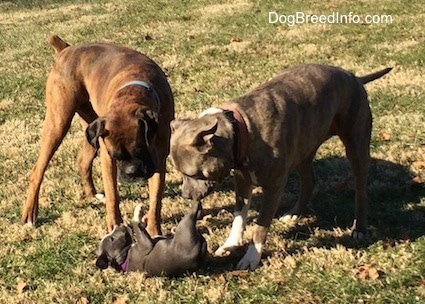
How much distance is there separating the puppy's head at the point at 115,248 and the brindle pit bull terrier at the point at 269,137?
773 millimetres

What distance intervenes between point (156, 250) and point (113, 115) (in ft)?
3.69

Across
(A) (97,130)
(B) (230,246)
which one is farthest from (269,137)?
(A) (97,130)

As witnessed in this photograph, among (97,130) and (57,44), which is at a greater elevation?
(57,44)

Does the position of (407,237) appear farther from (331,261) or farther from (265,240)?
(265,240)

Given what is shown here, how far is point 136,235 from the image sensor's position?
5.31 meters

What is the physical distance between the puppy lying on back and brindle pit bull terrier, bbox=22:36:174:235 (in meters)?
0.42

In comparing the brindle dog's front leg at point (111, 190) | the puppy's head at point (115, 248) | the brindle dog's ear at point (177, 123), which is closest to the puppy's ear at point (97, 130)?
the brindle dog's front leg at point (111, 190)

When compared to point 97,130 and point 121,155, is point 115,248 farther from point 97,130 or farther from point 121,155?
point 97,130

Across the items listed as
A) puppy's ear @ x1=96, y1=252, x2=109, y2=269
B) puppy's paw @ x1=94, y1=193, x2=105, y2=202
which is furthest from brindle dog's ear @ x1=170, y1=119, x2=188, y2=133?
puppy's paw @ x1=94, y1=193, x2=105, y2=202

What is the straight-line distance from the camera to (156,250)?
16.9ft

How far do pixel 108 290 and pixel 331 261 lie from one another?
5.73ft

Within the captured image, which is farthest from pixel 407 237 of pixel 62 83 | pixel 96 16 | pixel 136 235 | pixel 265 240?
pixel 96 16

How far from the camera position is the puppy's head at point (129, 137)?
5.20 metres

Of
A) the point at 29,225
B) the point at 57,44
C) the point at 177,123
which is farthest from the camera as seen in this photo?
the point at 57,44
